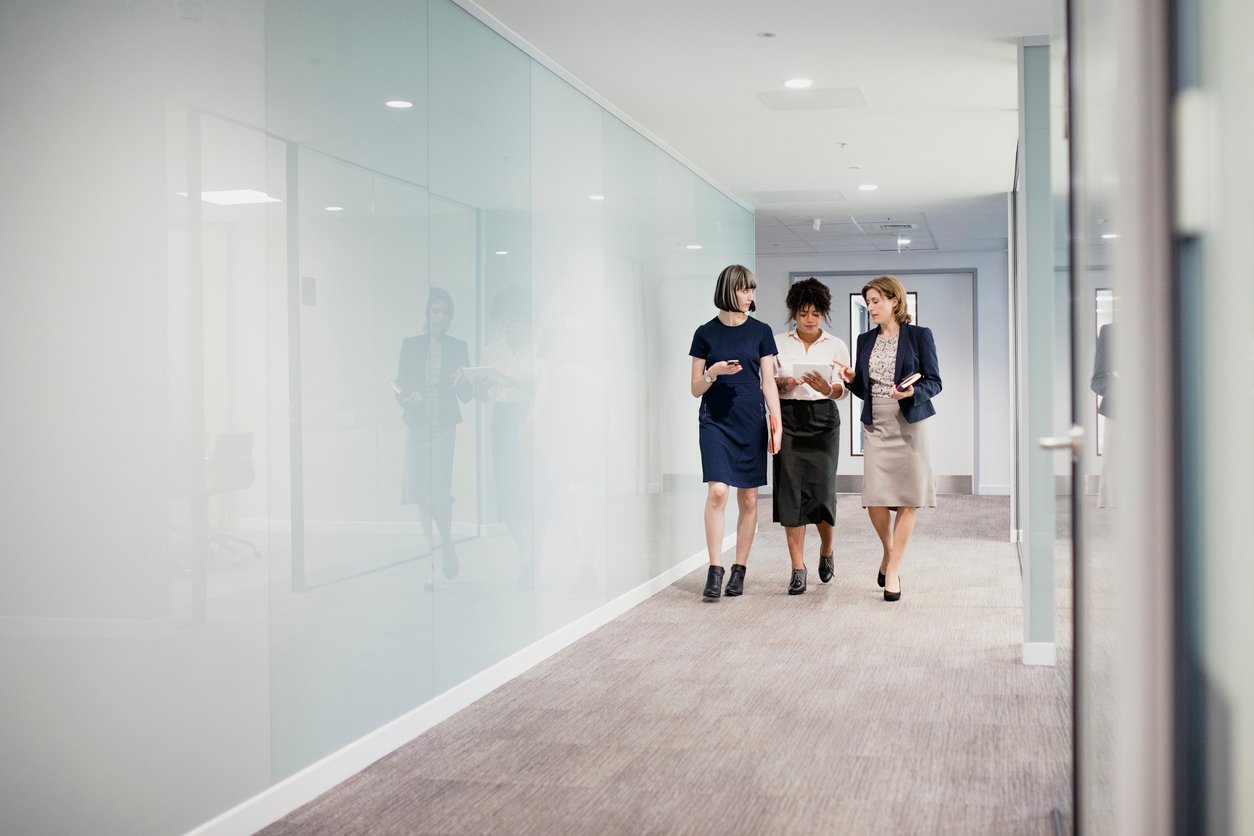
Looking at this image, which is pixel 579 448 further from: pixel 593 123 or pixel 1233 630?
pixel 1233 630

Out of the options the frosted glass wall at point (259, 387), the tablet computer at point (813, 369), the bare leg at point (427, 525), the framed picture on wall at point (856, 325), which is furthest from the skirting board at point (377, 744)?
the framed picture on wall at point (856, 325)

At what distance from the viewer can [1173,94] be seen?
1348mm


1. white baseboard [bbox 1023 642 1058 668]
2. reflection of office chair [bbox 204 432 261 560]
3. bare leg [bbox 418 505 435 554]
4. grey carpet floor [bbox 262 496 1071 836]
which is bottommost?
grey carpet floor [bbox 262 496 1071 836]

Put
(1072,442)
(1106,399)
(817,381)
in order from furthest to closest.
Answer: (817,381), (1072,442), (1106,399)

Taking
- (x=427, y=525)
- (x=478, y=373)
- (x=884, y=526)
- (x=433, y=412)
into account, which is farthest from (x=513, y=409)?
(x=884, y=526)

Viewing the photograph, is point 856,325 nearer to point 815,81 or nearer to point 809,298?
point 809,298

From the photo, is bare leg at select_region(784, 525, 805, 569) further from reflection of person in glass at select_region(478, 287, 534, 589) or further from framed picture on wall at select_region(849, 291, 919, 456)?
framed picture on wall at select_region(849, 291, 919, 456)

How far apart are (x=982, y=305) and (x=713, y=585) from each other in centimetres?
734

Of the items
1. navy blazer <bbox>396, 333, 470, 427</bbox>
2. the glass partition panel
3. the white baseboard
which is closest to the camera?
navy blazer <bbox>396, 333, 470, 427</bbox>

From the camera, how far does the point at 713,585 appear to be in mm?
6078

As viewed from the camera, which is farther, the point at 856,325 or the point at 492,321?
the point at 856,325

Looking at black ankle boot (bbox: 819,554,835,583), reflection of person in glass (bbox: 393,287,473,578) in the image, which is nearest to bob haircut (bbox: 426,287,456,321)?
reflection of person in glass (bbox: 393,287,473,578)

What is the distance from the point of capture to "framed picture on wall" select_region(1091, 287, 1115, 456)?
1.59m

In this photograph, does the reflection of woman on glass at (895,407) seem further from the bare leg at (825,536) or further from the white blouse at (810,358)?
the bare leg at (825,536)
